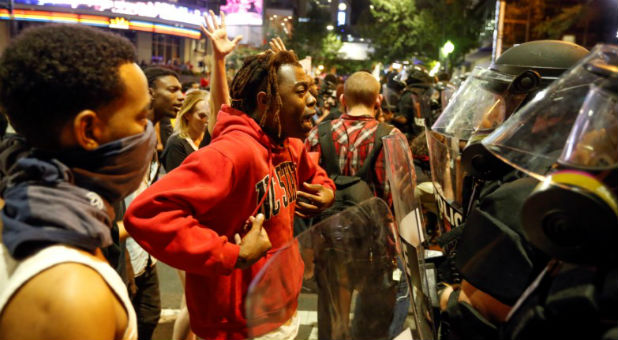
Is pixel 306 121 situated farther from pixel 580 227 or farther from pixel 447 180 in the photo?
pixel 580 227

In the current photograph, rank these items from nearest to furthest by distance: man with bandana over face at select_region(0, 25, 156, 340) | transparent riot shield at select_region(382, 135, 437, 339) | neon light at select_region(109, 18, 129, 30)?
man with bandana over face at select_region(0, 25, 156, 340), transparent riot shield at select_region(382, 135, 437, 339), neon light at select_region(109, 18, 129, 30)

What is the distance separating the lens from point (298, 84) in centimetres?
277

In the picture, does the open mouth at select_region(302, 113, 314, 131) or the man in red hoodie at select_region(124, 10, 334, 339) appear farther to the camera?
the open mouth at select_region(302, 113, 314, 131)

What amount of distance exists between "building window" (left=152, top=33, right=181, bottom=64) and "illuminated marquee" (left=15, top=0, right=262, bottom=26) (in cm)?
641

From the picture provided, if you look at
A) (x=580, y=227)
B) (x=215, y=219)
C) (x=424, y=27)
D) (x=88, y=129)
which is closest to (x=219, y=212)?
(x=215, y=219)

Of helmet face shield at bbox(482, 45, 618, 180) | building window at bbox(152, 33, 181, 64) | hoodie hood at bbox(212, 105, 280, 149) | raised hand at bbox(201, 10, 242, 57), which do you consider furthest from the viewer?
building window at bbox(152, 33, 181, 64)

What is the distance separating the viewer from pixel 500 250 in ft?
5.12

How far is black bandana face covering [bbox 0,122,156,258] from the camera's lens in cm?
136

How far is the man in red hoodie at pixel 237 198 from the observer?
2.17m

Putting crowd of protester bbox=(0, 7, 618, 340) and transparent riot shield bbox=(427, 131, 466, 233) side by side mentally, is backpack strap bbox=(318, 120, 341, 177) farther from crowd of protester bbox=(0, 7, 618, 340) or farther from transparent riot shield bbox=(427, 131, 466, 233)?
crowd of protester bbox=(0, 7, 618, 340)

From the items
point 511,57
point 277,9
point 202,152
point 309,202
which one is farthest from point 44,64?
point 277,9

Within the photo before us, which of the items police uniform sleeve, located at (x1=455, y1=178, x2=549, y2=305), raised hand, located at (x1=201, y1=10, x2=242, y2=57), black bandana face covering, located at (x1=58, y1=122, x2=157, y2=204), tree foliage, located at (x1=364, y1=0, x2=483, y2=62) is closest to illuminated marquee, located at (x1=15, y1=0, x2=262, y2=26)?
tree foliage, located at (x1=364, y1=0, x2=483, y2=62)

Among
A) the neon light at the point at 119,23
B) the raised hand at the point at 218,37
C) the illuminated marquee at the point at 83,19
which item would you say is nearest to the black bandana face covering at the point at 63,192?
the raised hand at the point at 218,37

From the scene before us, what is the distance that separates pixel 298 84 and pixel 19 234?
1.69m
